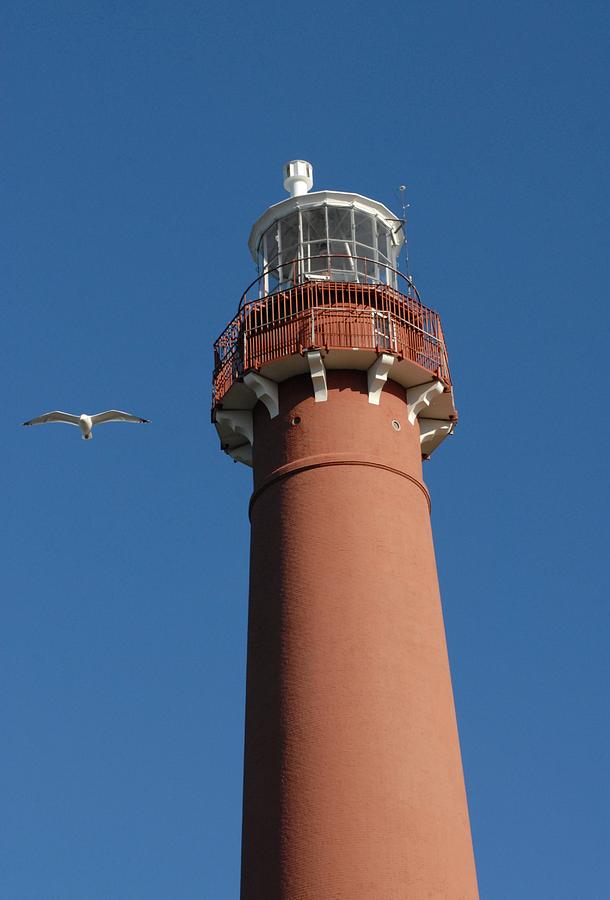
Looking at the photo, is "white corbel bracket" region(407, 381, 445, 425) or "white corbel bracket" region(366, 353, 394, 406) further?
"white corbel bracket" region(407, 381, 445, 425)

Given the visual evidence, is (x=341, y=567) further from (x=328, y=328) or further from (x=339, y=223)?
(x=339, y=223)

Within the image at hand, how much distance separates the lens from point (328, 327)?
24969mm

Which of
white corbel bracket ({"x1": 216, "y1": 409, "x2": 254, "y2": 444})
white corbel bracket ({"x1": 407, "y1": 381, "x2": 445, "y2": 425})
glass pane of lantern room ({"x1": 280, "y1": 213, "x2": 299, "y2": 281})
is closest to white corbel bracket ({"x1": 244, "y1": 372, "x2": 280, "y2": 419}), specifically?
white corbel bracket ({"x1": 216, "y1": 409, "x2": 254, "y2": 444})

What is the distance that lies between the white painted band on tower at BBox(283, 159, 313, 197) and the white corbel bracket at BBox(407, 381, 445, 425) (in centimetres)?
440

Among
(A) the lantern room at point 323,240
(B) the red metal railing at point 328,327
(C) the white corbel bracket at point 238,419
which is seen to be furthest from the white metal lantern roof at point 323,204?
(C) the white corbel bracket at point 238,419

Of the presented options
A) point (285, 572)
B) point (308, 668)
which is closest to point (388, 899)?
point (308, 668)

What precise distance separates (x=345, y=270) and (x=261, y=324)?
192 cm

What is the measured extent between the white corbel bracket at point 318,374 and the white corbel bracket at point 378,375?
72cm

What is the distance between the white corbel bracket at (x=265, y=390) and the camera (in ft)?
82.2

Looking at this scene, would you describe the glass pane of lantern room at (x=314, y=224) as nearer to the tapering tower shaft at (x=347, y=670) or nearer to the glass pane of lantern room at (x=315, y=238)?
the glass pane of lantern room at (x=315, y=238)

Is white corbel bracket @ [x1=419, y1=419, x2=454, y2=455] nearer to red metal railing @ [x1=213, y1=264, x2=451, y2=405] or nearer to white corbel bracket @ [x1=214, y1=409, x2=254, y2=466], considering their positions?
red metal railing @ [x1=213, y1=264, x2=451, y2=405]

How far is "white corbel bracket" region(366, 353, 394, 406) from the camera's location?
24.8 m

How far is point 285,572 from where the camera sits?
23375 millimetres

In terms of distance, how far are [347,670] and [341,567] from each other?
1651 millimetres
